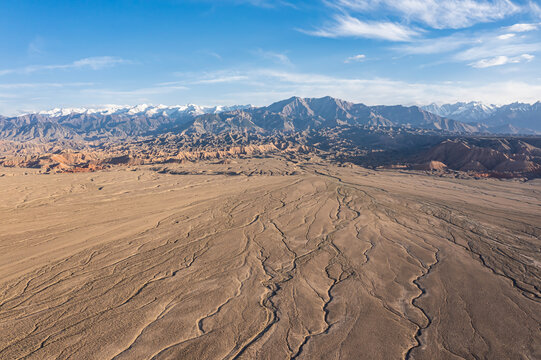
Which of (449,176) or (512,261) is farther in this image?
(449,176)

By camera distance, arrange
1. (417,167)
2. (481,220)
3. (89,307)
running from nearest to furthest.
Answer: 1. (89,307)
2. (481,220)
3. (417,167)

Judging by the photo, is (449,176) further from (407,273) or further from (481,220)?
(407,273)

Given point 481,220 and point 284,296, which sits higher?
point 284,296

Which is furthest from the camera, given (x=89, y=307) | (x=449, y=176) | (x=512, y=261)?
(x=449, y=176)

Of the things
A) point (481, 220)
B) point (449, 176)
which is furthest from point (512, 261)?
point (449, 176)

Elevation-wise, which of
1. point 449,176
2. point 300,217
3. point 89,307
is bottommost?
point 449,176

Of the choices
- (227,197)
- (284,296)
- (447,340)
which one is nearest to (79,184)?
(227,197)
